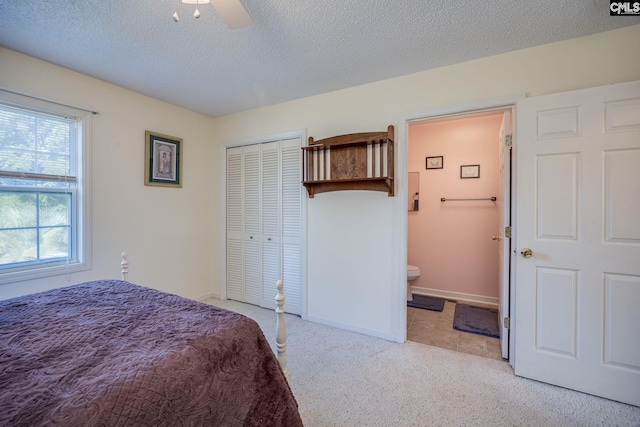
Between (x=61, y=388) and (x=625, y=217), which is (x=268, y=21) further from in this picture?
(x=625, y=217)

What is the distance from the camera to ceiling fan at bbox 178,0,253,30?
135 cm

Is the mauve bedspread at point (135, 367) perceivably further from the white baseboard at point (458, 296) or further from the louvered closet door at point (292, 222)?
the white baseboard at point (458, 296)

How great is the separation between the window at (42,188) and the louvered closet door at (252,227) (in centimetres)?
154

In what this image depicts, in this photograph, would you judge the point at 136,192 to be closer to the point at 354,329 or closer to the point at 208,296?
the point at 208,296

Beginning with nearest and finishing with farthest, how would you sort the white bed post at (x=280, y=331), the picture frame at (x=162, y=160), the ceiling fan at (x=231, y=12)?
1. the ceiling fan at (x=231, y=12)
2. the white bed post at (x=280, y=331)
3. the picture frame at (x=162, y=160)

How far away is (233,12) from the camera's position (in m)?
1.42

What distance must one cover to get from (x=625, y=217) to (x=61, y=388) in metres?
2.87

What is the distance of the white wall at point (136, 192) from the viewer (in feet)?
7.64

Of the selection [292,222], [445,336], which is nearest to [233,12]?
[292,222]

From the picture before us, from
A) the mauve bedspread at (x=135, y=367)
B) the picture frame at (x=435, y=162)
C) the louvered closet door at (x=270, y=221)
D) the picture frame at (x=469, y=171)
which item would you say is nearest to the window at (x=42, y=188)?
the mauve bedspread at (x=135, y=367)

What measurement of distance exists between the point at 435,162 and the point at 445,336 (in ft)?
7.18

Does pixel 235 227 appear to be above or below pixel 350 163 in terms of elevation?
below

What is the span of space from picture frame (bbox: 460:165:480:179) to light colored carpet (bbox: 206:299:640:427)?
2.18 meters

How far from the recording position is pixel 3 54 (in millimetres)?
2070
